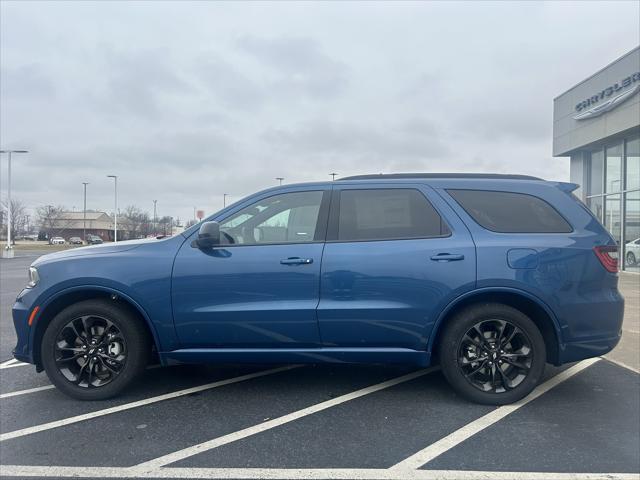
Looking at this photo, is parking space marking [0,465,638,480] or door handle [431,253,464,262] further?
door handle [431,253,464,262]

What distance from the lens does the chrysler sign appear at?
14958mm

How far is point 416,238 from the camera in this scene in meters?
3.86

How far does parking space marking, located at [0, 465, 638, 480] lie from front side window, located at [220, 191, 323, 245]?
173 centimetres

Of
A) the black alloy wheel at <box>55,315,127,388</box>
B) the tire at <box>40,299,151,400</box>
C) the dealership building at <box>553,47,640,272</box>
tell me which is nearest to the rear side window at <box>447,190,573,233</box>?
the tire at <box>40,299,151,400</box>

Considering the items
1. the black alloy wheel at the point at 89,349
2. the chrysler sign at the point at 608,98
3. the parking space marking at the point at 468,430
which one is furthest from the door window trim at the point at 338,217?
the chrysler sign at the point at 608,98

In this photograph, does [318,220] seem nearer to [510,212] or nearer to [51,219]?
[510,212]

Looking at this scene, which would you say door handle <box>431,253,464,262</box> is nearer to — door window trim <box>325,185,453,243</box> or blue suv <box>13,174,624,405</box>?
blue suv <box>13,174,624,405</box>

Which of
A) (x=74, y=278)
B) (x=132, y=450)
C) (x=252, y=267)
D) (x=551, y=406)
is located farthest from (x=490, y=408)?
(x=74, y=278)

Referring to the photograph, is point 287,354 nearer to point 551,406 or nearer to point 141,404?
point 141,404

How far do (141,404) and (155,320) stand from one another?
722 millimetres

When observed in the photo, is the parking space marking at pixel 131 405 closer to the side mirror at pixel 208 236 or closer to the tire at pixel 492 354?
the side mirror at pixel 208 236

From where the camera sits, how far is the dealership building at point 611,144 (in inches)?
607

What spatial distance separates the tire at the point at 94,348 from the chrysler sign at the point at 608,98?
653 inches

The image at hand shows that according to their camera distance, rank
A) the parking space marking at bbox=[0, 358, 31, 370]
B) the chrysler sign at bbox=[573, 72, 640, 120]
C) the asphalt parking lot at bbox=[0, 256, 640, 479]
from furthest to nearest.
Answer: the chrysler sign at bbox=[573, 72, 640, 120]
the parking space marking at bbox=[0, 358, 31, 370]
the asphalt parking lot at bbox=[0, 256, 640, 479]
